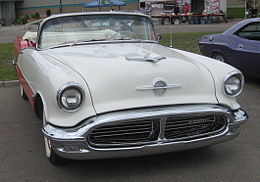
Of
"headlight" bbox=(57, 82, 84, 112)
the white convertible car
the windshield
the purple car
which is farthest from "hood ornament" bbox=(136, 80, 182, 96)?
the purple car

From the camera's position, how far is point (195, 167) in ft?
12.0

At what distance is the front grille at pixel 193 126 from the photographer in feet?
11.1

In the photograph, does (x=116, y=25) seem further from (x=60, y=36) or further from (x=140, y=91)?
(x=140, y=91)

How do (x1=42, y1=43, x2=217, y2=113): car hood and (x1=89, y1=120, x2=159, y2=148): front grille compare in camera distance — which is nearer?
(x1=89, y1=120, x2=159, y2=148): front grille

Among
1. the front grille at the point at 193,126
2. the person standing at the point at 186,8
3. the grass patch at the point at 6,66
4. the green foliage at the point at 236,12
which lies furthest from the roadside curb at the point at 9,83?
the green foliage at the point at 236,12

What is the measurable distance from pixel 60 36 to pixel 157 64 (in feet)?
5.46

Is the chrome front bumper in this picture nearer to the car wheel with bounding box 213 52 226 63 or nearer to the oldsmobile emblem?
the oldsmobile emblem

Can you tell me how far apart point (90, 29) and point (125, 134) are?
1991 mm

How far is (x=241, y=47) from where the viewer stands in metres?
7.16

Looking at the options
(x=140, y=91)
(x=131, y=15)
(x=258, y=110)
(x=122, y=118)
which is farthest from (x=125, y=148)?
(x=258, y=110)

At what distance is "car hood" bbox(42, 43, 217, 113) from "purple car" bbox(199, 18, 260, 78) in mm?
3339

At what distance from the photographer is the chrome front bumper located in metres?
3.13

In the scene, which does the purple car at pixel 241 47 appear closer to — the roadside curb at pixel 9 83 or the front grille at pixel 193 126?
the front grille at pixel 193 126

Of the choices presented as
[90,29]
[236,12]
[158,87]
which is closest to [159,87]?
[158,87]
